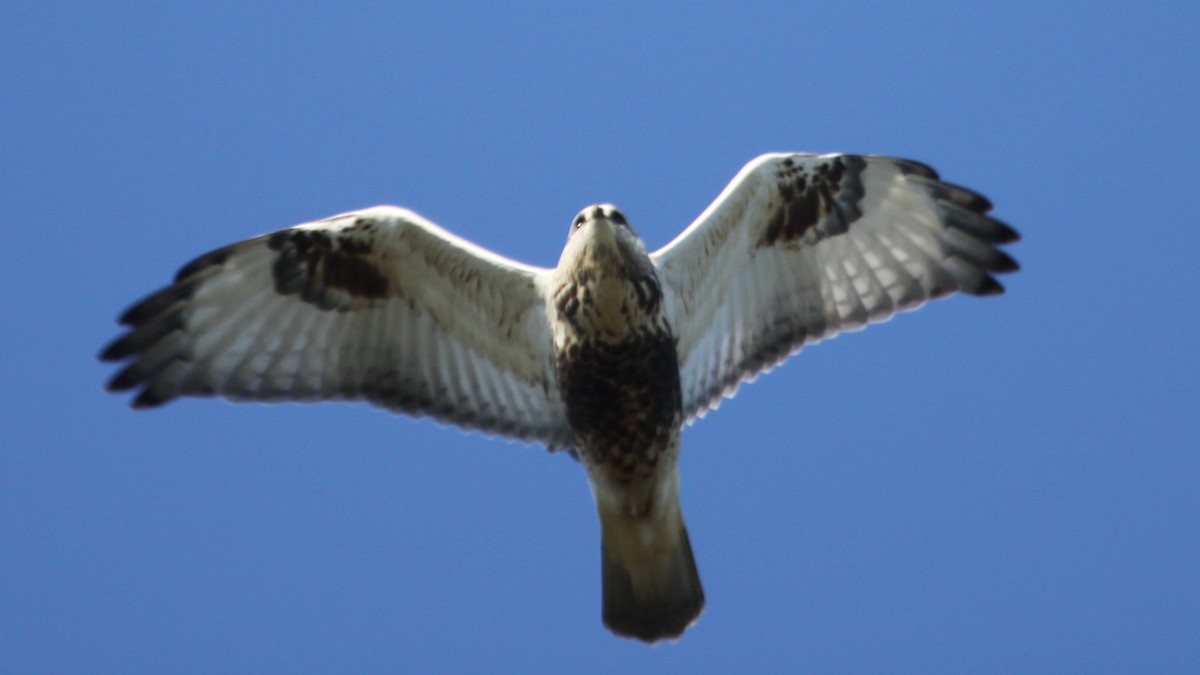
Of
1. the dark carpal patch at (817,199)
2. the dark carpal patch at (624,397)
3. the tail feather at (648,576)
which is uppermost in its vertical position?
the dark carpal patch at (817,199)

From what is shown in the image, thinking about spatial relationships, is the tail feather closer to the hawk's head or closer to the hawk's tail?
the hawk's tail

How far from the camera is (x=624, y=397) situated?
21.9ft

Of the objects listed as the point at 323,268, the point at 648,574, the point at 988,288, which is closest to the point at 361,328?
the point at 323,268

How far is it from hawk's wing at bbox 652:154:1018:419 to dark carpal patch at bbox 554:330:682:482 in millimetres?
550

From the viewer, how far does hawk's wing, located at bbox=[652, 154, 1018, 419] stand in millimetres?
7301

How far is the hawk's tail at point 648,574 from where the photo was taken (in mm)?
6938

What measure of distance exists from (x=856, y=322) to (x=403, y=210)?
221 cm

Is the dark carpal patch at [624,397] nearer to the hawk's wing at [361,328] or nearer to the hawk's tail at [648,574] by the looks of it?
the hawk's tail at [648,574]

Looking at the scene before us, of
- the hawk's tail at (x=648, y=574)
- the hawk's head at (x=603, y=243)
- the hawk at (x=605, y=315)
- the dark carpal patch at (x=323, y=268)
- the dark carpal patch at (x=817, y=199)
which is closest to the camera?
the hawk's head at (x=603, y=243)

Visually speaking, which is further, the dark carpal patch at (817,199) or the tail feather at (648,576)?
the dark carpal patch at (817,199)

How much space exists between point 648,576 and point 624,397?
2.91 feet

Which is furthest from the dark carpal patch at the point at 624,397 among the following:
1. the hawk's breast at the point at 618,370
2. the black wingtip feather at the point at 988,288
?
the black wingtip feather at the point at 988,288

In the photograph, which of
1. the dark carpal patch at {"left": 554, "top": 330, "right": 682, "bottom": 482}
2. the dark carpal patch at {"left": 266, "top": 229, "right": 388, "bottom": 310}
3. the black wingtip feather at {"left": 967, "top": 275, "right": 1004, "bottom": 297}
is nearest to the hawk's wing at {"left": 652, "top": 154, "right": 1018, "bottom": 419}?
the black wingtip feather at {"left": 967, "top": 275, "right": 1004, "bottom": 297}

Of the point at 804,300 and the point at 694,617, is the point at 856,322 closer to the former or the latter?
the point at 804,300
